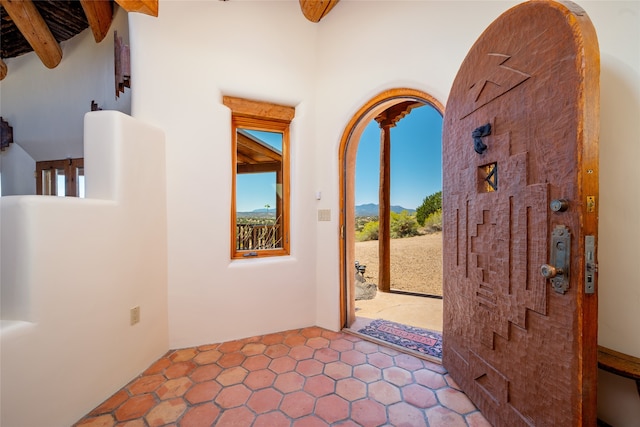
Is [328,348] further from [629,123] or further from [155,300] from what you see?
[629,123]

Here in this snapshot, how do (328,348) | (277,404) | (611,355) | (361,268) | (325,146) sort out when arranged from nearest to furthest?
(611,355)
(277,404)
(328,348)
(325,146)
(361,268)

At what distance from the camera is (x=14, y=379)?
107cm

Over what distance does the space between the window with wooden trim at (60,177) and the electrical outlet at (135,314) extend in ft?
8.71

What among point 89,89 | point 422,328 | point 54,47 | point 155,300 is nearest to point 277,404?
point 155,300

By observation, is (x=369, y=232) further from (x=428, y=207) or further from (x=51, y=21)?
(x=51, y=21)

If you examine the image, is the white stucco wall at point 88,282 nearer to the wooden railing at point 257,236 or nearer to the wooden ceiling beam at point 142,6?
the wooden railing at point 257,236

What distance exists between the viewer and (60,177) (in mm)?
3395

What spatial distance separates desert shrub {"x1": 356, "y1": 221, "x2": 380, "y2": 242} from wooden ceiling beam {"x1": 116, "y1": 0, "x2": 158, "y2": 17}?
23.9ft

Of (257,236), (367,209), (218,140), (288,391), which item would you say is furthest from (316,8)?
(367,209)

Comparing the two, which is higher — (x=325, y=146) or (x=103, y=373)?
(x=325, y=146)

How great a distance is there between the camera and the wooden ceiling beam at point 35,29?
2.49m

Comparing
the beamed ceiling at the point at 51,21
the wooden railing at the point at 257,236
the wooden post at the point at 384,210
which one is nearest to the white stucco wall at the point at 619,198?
the beamed ceiling at the point at 51,21

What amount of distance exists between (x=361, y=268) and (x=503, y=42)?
3.77 m

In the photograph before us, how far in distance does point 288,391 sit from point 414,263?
17.1 feet
